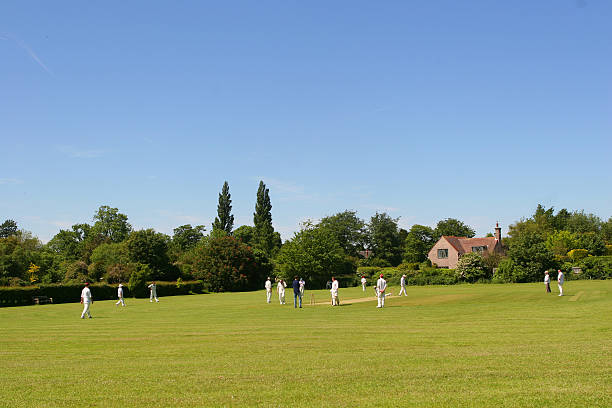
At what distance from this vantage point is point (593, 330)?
58.5 ft

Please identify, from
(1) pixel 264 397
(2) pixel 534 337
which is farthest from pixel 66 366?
(2) pixel 534 337

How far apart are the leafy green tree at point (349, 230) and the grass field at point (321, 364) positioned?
10793 centimetres

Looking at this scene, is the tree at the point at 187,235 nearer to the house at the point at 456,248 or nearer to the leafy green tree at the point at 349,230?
the leafy green tree at the point at 349,230

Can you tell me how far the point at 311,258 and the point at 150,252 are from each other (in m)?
23.2

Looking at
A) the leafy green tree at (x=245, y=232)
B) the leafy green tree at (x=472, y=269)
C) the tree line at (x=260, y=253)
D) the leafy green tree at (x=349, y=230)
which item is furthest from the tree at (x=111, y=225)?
the leafy green tree at (x=472, y=269)

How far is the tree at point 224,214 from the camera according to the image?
116m

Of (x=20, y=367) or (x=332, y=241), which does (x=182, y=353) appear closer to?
(x=20, y=367)

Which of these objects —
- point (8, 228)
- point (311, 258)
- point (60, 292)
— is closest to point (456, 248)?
point (311, 258)

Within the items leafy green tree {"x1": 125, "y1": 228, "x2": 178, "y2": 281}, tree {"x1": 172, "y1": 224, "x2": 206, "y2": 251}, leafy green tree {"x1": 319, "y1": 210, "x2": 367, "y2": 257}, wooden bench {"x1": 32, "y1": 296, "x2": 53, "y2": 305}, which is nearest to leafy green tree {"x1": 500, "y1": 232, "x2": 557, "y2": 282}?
leafy green tree {"x1": 125, "y1": 228, "x2": 178, "y2": 281}

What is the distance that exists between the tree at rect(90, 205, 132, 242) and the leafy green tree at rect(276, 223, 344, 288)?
47.4 m

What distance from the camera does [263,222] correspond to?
111 meters

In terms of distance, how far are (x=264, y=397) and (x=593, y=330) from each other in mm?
13791

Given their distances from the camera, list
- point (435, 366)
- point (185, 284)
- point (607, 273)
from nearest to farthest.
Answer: point (435, 366) < point (607, 273) < point (185, 284)

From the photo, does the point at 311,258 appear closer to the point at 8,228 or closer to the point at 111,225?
the point at 111,225
